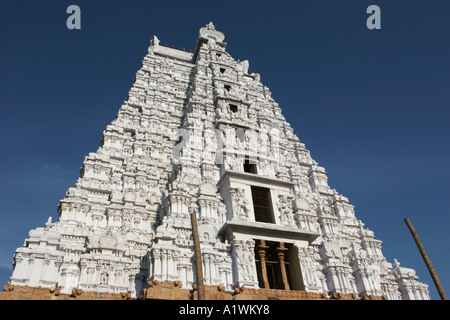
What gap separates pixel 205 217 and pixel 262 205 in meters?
4.13

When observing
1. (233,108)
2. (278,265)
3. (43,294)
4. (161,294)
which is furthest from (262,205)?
(43,294)

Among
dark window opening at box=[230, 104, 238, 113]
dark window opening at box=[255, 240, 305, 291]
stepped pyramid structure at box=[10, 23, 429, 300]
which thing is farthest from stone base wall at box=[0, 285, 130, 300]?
dark window opening at box=[230, 104, 238, 113]

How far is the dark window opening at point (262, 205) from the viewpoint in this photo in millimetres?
23609

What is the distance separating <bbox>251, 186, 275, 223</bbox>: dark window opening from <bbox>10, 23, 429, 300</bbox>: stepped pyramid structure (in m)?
0.08

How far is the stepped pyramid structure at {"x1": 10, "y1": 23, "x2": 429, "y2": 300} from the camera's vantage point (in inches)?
753

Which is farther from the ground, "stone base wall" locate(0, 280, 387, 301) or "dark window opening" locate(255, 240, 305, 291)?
"dark window opening" locate(255, 240, 305, 291)

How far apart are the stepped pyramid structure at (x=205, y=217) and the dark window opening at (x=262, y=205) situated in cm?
8

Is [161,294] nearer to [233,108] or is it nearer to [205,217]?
[205,217]

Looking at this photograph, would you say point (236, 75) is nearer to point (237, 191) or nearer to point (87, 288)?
point (237, 191)

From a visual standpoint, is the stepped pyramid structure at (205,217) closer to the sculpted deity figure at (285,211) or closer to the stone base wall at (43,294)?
the sculpted deity figure at (285,211)

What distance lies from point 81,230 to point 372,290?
1742 cm

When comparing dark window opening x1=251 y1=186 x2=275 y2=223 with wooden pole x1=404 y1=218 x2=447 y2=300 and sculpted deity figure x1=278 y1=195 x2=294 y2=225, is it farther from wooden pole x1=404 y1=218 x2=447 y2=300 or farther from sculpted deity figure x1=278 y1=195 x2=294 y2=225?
wooden pole x1=404 y1=218 x2=447 y2=300

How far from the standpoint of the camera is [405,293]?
26141mm

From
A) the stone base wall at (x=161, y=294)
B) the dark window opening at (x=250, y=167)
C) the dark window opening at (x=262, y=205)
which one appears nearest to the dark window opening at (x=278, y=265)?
the stone base wall at (x=161, y=294)
